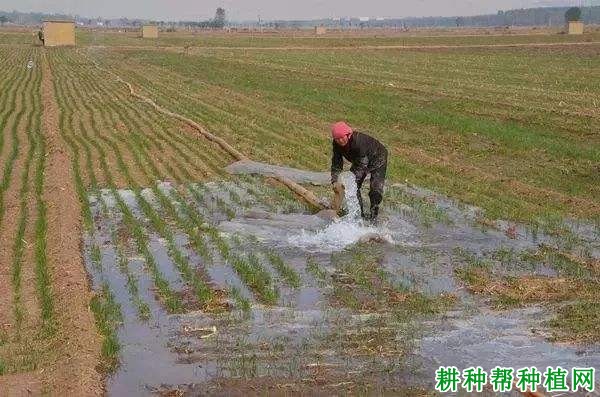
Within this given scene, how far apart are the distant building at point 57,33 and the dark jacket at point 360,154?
5884 cm

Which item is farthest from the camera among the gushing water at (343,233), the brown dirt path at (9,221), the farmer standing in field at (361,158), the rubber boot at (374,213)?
the rubber boot at (374,213)

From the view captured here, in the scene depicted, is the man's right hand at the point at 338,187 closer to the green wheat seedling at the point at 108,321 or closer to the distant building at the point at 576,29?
the green wheat seedling at the point at 108,321

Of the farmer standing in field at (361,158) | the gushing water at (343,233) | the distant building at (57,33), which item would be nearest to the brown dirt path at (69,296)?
the gushing water at (343,233)

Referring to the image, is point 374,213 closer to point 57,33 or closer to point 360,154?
point 360,154

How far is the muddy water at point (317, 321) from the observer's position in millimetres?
6148

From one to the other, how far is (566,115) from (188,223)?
12735 millimetres

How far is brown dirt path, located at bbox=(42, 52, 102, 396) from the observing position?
586cm

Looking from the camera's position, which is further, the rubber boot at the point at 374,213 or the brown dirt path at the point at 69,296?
the rubber boot at the point at 374,213

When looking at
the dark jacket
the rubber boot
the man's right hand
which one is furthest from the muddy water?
the dark jacket

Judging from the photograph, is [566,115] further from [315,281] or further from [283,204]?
[315,281]

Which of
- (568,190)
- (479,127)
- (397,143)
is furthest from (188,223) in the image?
(479,127)

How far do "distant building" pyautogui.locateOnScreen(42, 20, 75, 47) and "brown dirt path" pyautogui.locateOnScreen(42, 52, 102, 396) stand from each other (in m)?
53.7

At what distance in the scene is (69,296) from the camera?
25.0 feet

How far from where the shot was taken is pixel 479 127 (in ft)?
62.3
